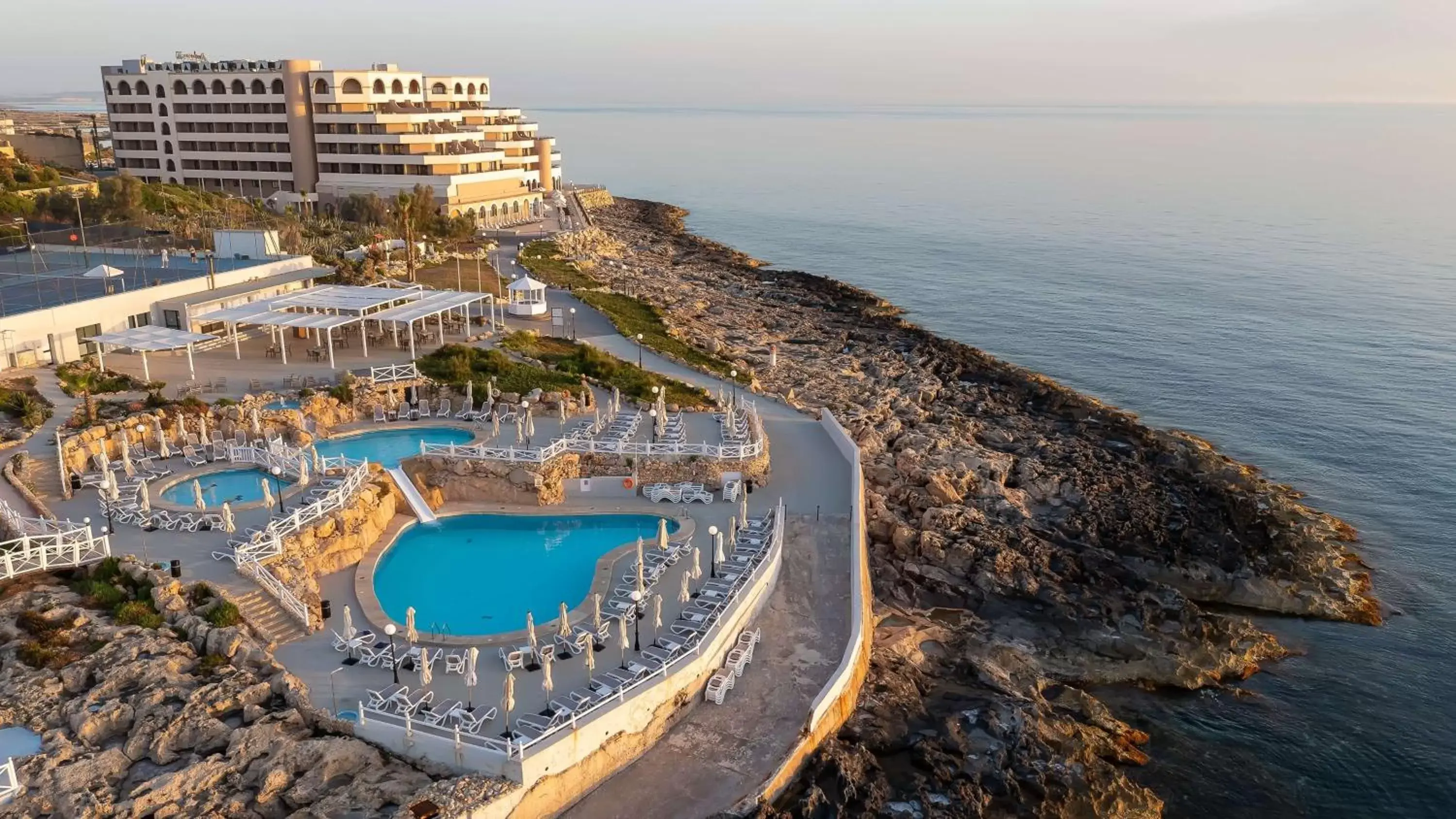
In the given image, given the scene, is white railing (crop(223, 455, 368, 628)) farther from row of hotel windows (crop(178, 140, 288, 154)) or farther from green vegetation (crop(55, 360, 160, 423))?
row of hotel windows (crop(178, 140, 288, 154))

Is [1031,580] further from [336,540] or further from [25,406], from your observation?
[25,406]

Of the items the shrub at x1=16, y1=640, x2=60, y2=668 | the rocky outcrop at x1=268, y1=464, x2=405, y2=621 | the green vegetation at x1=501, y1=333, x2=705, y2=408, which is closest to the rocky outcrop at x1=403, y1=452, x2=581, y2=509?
the rocky outcrop at x1=268, y1=464, x2=405, y2=621

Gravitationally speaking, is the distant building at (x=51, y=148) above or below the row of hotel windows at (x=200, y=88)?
below

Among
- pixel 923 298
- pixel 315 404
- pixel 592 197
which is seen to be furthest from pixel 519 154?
pixel 315 404

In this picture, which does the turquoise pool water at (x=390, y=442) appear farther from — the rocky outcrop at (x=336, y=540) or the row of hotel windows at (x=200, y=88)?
the row of hotel windows at (x=200, y=88)

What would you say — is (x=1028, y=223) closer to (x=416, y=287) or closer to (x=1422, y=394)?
(x=1422, y=394)

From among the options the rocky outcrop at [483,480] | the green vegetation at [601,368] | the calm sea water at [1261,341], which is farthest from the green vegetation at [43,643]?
the calm sea water at [1261,341]
